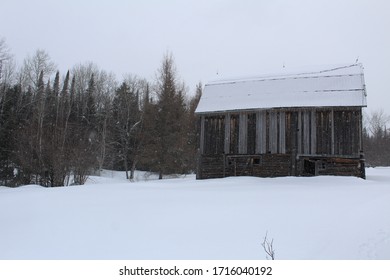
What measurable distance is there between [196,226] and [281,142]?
49.0 ft

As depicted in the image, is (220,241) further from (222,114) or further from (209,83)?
(209,83)

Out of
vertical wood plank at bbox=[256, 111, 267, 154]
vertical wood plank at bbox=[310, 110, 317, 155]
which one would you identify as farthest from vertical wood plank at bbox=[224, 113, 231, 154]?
vertical wood plank at bbox=[310, 110, 317, 155]

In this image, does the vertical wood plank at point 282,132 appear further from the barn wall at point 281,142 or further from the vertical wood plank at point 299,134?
the vertical wood plank at point 299,134

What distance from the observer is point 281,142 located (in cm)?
2300

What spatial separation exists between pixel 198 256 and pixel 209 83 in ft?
71.5

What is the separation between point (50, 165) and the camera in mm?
22891

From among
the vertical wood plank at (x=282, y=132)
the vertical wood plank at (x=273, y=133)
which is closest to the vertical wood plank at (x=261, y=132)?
the vertical wood plank at (x=273, y=133)

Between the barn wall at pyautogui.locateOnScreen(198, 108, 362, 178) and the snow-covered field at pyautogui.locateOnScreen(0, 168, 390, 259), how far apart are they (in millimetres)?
8489

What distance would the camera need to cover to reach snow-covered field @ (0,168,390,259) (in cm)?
755

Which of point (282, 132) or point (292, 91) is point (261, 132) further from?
point (292, 91)

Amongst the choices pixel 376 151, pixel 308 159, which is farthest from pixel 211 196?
pixel 376 151

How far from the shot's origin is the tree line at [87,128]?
2367 cm

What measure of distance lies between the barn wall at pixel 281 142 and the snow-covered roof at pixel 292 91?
1.71ft

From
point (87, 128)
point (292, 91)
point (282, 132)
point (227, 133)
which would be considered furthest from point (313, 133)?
point (87, 128)
